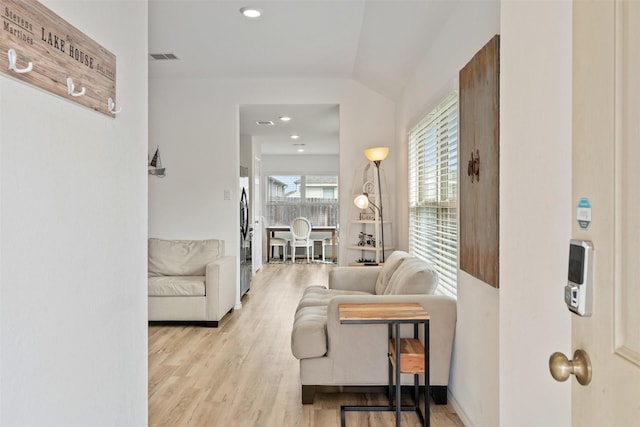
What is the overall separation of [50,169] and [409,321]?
168 centimetres

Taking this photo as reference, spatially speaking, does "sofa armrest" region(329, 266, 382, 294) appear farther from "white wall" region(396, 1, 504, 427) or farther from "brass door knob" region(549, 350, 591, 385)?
"brass door knob" region(549, 350, 591, 385)

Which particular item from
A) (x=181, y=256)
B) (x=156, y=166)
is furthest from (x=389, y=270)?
(x=156, y=166)

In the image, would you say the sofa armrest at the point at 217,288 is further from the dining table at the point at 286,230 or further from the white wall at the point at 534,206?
the dining table at the point at 286,230

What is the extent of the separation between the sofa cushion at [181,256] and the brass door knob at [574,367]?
14.5 feet

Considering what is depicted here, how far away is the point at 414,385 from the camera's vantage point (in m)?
2.66

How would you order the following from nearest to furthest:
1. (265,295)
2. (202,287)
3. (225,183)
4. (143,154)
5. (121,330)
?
(121,330), (143,154), (202,287), (225,183), (265,295)

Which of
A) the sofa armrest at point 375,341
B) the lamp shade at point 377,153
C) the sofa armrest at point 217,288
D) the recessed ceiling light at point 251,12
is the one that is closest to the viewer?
the sofa armrest at point 375,341

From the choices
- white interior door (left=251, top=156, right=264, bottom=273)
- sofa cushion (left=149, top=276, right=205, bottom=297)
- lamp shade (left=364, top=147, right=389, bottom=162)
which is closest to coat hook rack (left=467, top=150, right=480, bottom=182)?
lamp shade (left=364, top=147, right=389, bottom=162)

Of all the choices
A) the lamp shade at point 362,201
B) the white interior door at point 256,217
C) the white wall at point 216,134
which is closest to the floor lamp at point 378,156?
the lamp shade at point 362,201

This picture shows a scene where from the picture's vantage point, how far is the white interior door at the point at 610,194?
0.67 meters

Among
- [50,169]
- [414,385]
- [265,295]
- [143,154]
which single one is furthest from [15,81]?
[265,295]

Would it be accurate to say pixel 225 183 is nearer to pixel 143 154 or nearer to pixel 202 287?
pixel 202 287

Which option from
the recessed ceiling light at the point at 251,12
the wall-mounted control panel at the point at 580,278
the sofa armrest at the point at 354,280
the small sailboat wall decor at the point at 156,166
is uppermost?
the recessed ceiling light at the point at 251,12

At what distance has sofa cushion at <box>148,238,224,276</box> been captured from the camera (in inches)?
194
